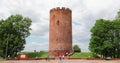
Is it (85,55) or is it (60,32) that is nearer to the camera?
(85,55)

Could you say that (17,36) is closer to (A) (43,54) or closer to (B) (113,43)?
(A) (43,54)

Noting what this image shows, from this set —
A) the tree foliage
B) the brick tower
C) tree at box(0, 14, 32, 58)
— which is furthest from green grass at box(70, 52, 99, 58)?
tree at box(0, 14, 32, 58)

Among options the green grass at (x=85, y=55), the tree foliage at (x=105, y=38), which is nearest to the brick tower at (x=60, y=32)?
the green grass at (x=85, y=55)

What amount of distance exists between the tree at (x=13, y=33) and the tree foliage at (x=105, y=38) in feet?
47.9

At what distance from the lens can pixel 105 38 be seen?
47.6 meters

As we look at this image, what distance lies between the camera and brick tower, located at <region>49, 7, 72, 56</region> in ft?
185

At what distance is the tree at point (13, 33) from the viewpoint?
5222cm

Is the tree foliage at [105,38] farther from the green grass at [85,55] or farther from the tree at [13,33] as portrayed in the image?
the tree at [13,33]

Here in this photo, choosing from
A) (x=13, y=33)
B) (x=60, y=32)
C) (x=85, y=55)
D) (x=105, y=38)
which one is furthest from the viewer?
(x=60, y=32)

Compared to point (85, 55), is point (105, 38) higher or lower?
higher

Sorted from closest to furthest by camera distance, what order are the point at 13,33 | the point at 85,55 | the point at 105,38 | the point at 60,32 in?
the point at 105,38
the point at 85,55
the point at 13,33
the point at 60,32

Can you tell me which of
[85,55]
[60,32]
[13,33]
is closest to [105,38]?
[85,55]

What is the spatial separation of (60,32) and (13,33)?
10006 mm

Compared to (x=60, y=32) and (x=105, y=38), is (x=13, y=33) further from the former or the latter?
(x=105, y=38)
